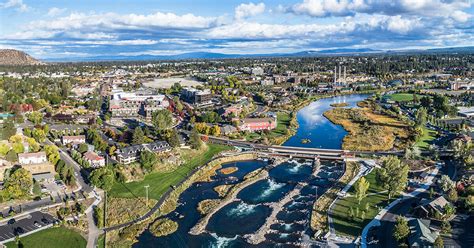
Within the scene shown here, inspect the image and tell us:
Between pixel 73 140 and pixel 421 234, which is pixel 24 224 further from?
pixel 421 234

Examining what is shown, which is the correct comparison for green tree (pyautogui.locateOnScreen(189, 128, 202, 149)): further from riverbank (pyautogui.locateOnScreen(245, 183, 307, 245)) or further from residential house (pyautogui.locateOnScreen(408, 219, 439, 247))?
residential house (pyautogui.locateOnScreen(408, 219, 439, 247))

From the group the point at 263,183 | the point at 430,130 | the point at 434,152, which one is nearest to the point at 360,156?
the point at 434,152

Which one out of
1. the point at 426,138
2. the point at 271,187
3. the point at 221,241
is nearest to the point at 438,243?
the point at 221,241

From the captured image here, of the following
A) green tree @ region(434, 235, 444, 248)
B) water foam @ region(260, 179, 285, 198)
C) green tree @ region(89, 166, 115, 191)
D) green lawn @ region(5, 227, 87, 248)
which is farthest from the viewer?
water foam @ region(260, 179, 285, 198)

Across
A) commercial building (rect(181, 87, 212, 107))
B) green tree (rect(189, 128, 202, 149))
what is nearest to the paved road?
green tree (rect(189, 128, 202, 149))

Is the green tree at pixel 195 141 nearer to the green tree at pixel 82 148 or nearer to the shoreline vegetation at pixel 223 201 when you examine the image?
the shoreline vegetation at pixel 223 201

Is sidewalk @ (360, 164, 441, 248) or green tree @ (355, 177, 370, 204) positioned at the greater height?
green tree @ (355, 177, 370, 204)

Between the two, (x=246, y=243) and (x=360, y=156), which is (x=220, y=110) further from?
(x=246, y=243)
